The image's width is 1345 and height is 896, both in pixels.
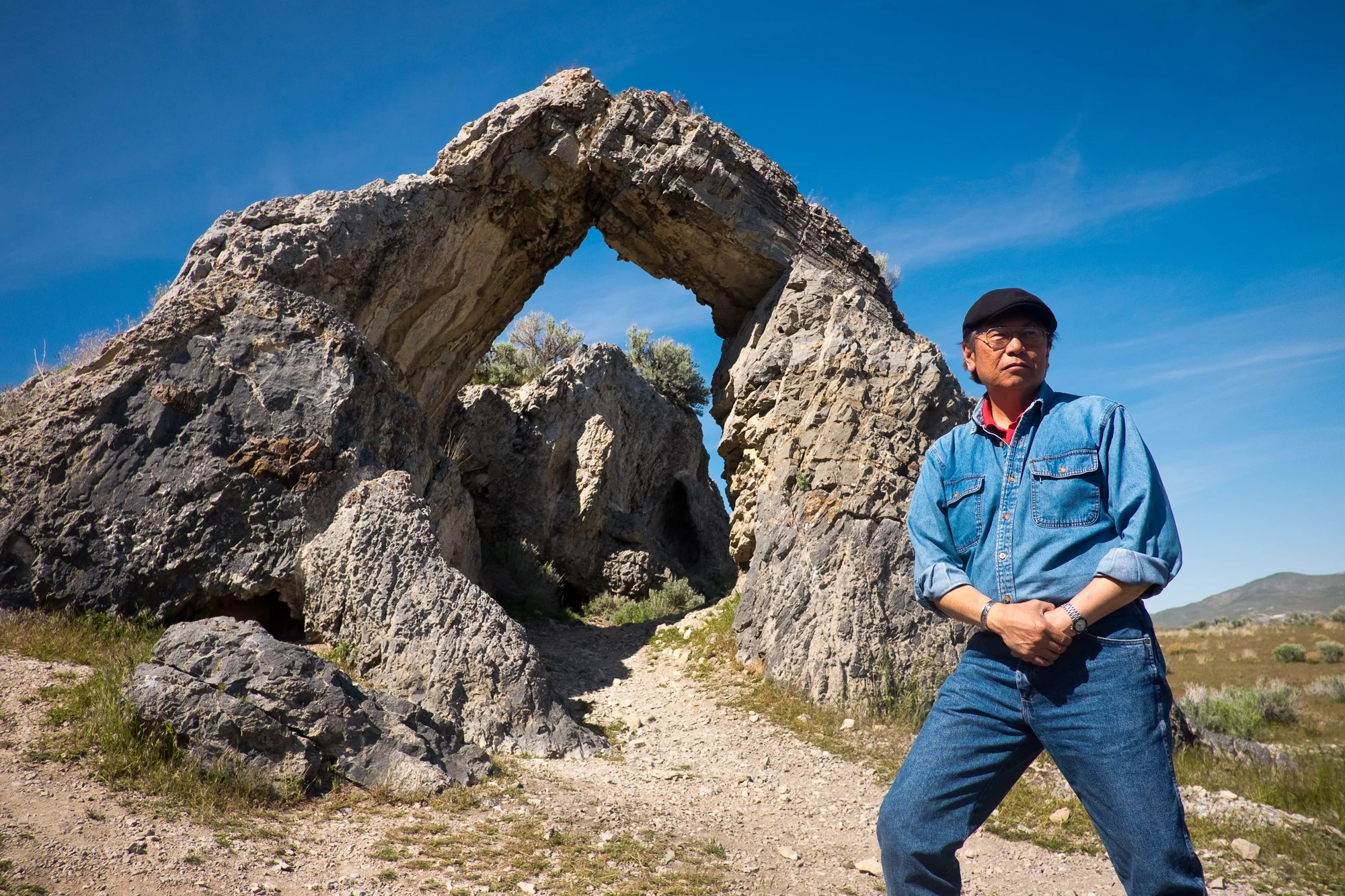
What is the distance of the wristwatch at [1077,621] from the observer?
2325 mm

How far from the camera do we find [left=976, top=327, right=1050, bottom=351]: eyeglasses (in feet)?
9.16

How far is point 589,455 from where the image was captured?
16.3 m

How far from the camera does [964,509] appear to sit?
2.83 meters

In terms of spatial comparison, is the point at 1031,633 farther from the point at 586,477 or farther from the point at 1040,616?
the point at 586,477

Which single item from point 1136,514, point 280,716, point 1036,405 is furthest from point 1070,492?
point 280,716

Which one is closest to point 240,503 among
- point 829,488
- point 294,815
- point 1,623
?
point 1,623

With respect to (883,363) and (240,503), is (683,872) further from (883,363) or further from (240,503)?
(883,363)

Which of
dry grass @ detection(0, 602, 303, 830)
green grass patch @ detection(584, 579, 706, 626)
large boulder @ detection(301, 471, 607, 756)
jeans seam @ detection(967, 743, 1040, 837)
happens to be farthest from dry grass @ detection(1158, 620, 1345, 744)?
dry grass @ detection(0, 602, 303, 830)

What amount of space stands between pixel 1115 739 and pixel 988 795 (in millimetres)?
453

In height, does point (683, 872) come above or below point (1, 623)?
below

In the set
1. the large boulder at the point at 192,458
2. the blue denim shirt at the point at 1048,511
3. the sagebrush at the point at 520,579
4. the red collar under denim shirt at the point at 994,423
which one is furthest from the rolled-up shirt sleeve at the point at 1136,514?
Result: the sagebrush at the point at 520,579

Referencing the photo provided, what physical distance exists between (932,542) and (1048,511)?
42 cm

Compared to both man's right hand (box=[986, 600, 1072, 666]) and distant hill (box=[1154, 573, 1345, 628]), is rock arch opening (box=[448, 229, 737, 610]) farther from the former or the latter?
distant hill (box=[1154, 573, 1345, 628])

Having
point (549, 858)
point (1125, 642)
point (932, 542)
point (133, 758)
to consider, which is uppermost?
point (932, 542)
